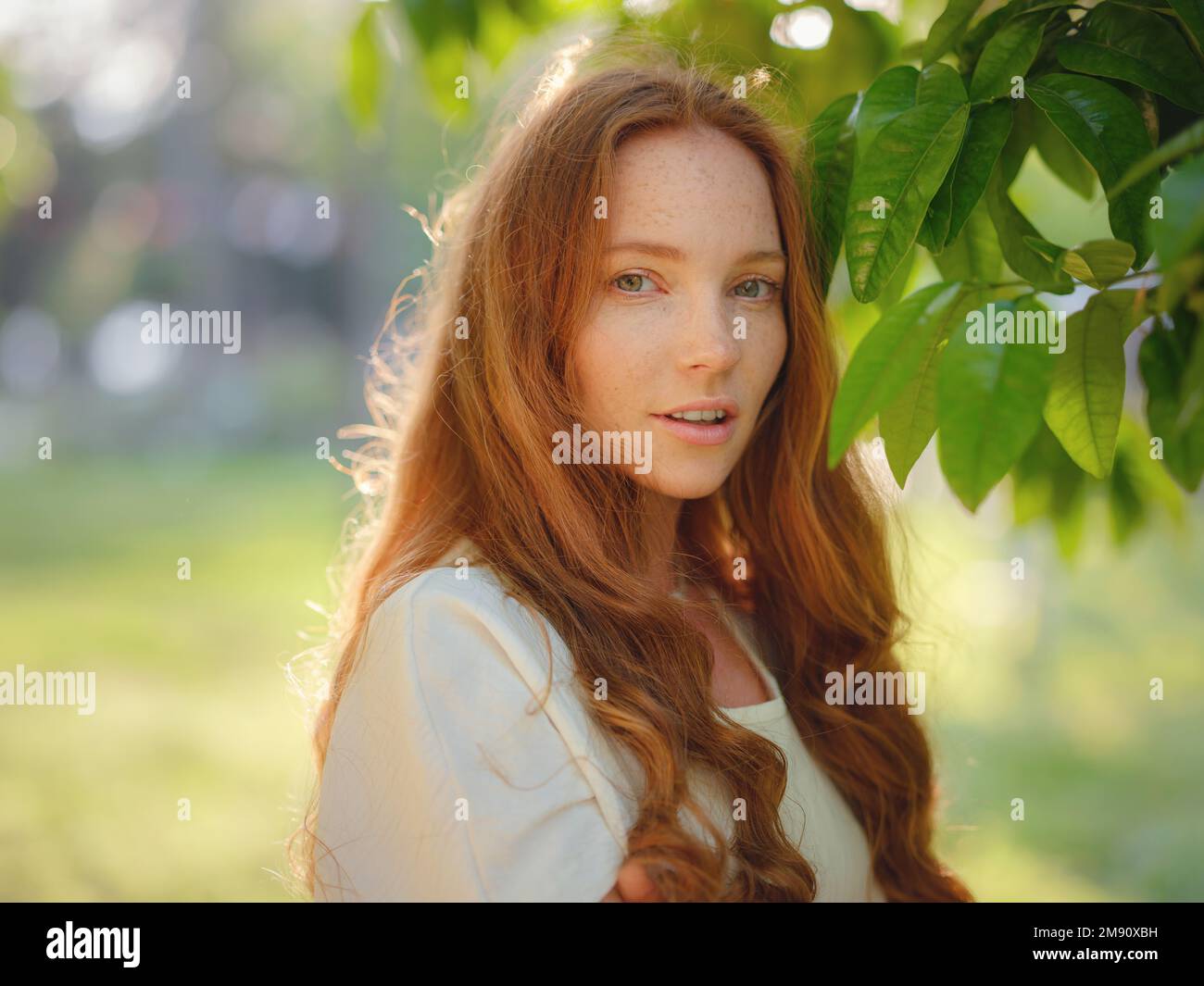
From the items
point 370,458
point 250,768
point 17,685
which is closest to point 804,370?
point 370,458

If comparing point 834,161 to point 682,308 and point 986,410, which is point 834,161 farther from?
point 986,410

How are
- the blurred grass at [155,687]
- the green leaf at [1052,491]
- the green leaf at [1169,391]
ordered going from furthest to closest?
the blurred grass at [155,687] → the green leaf at [1052,491] → the green leaf at [1169,391]

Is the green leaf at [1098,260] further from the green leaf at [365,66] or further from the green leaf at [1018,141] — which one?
the green leaf at [365,66]

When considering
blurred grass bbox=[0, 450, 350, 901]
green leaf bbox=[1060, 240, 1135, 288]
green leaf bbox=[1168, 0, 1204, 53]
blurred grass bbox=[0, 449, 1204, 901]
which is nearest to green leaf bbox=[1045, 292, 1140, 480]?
green leaf bbox=[1060, 240, 1135, 288]

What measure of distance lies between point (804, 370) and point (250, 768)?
4.11 meters

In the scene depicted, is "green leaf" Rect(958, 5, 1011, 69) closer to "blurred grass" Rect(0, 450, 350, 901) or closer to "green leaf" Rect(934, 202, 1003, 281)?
"green leaf" Rect(934, 202, 1003, 281)

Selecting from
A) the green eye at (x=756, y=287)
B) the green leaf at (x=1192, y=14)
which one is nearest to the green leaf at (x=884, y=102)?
the green leaf at (x=1192, y=14)

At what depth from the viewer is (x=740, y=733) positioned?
4.44 feet

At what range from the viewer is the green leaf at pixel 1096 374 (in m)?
0.97

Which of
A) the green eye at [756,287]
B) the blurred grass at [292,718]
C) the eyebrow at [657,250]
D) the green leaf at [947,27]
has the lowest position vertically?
the blurred grass at [292,718]

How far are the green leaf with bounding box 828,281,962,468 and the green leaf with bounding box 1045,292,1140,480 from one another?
14cm

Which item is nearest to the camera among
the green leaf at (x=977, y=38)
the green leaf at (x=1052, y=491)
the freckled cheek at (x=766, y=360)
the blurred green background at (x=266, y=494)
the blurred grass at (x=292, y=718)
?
the green leaf at (x=977, y=38)

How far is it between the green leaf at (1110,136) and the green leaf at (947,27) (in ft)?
0.45

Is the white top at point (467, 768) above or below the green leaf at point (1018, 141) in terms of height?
below
